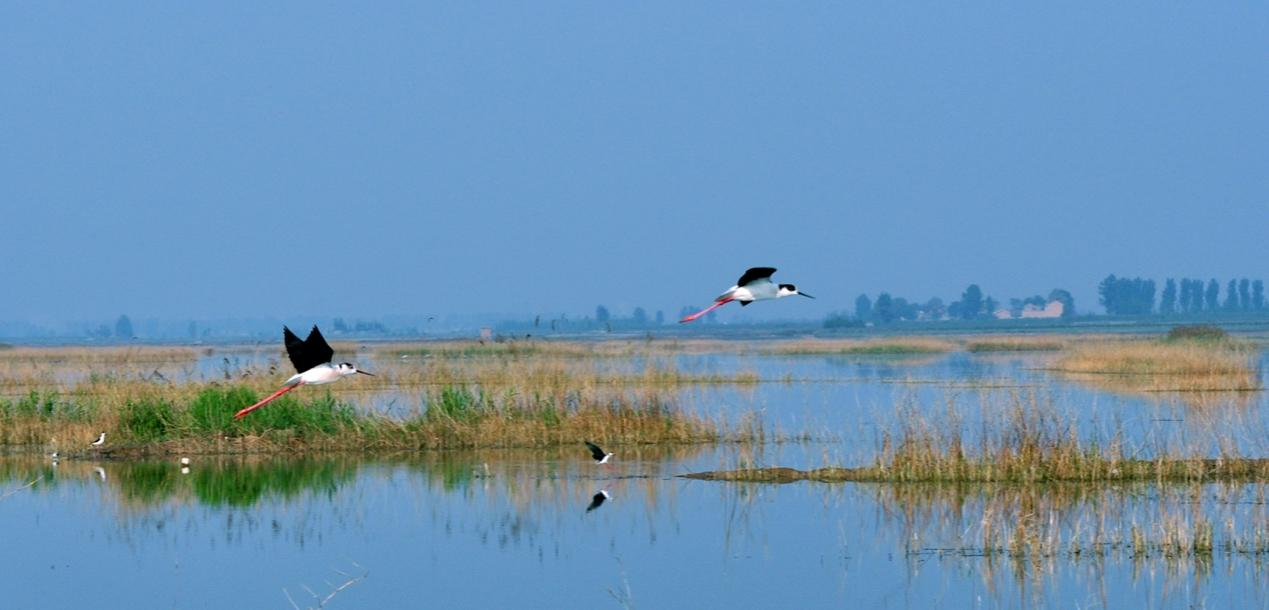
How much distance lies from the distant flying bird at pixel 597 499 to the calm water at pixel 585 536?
10cm

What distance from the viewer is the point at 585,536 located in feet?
42.9

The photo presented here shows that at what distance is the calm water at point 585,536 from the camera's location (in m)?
10.6

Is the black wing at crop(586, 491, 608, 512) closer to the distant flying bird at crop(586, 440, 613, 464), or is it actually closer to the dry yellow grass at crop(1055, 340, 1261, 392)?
the distant flying bird at crop(586, 440, 613, 464)

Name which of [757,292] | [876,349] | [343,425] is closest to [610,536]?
[757,292]

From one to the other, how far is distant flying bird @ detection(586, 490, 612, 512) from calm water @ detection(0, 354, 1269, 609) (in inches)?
3.9

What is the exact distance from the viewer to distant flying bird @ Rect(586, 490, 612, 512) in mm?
14337

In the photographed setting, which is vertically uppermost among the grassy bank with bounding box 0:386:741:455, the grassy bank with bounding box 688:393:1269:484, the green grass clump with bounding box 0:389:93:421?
the green grass clump with bounding box 0:389:93:421

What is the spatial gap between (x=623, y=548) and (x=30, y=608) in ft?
13.8

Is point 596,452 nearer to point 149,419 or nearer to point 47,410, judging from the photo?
point 149,419

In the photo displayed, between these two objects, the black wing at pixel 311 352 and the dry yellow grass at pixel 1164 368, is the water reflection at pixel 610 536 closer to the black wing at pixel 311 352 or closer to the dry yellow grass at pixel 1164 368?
the black wing at pixel 311 352

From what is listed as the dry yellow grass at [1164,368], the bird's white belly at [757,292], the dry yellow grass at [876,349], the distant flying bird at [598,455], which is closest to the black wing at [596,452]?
the distant flying bird at [598,455]

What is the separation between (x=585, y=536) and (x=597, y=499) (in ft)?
5.27

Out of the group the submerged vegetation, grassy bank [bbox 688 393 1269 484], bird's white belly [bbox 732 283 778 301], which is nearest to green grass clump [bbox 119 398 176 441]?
grassy bank [bbox 688 393 1269 484]

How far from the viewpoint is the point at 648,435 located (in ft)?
62.3
